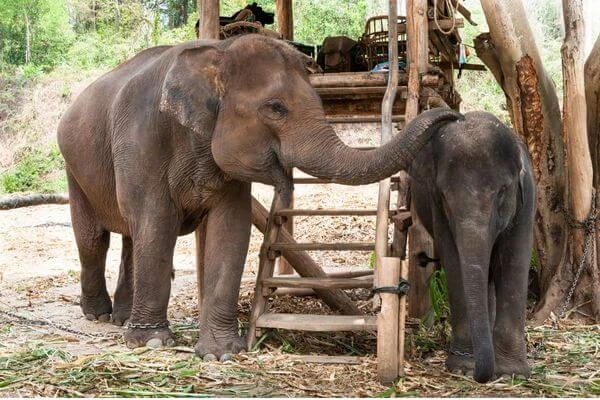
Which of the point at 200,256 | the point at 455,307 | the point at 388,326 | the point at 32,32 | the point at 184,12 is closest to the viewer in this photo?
the point at 388,326

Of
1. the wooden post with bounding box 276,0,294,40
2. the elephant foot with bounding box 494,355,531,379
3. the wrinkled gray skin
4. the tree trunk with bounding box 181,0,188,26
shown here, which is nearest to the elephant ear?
the wrinkled gray skin

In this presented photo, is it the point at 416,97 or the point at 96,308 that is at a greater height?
the point at 416,97

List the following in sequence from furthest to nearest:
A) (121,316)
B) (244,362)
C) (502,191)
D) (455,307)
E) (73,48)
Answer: (73,48) → (121,316) → (244,362) → (455,307) → (502,191)

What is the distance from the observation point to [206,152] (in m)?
5.82

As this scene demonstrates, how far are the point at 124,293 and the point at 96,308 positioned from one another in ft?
1.15

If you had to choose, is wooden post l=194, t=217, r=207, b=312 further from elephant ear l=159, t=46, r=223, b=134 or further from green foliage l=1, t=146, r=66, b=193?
green foliage l=1, t=146, r=66, b=193

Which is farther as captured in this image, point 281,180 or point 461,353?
point 281,180

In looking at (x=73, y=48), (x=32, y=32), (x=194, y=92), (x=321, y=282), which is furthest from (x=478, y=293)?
(x=32, y=32)

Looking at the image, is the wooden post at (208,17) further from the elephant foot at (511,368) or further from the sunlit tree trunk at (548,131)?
the elephant foot at (511,368)

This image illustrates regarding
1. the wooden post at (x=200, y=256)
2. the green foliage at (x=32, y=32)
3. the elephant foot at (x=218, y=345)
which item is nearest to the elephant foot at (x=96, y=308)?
the wooden post at (x=200, y=256)

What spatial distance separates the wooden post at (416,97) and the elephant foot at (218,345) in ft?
5.95

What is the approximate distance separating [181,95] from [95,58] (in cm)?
2323

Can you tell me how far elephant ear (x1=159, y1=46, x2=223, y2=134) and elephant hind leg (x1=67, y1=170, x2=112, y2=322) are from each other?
2.06 metres

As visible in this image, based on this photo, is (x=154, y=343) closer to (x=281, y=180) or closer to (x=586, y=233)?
(x=281, y=180)
